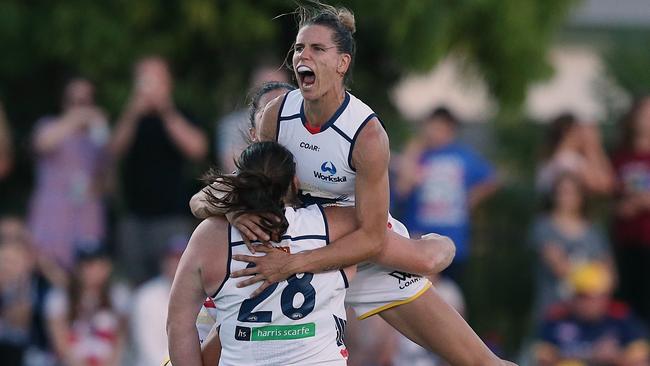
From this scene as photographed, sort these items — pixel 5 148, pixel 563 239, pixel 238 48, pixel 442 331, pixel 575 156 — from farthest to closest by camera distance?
pixel 238 48 < pixel 575 156 < pixel 563 239 < pixel 5 148 < pixel 442 331

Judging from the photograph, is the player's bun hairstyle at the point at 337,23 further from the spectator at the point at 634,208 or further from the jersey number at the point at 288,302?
the spectator at the point at 634,208

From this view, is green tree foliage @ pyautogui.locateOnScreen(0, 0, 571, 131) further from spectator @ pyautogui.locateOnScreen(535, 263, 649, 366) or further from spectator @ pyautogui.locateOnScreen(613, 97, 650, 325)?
spectator @ pyautogui.locateOnScreen(535, 263, 649, 366)

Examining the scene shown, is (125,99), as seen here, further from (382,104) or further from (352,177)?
(352,177)

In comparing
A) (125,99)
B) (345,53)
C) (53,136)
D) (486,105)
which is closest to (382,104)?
(486,105)

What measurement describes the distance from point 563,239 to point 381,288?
4.79 m

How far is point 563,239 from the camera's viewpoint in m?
10.4

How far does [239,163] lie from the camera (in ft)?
17.7

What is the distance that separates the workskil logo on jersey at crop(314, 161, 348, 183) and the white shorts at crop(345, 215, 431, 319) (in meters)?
0.41

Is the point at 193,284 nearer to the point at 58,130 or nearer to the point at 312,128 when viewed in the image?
the point at 312,128

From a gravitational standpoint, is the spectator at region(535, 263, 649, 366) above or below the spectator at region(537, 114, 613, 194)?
below

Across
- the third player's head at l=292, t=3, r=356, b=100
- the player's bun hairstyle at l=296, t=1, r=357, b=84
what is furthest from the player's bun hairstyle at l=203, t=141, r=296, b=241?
the player's bun hairstyle at l=296, t=1, r=357, b=84

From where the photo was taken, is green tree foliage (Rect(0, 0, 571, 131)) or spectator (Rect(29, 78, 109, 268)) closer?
spectator (Rect(29, 78, 109, 268))

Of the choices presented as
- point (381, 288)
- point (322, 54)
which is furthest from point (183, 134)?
point (322, 54)

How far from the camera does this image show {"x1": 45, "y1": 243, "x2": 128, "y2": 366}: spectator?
32.0ft
